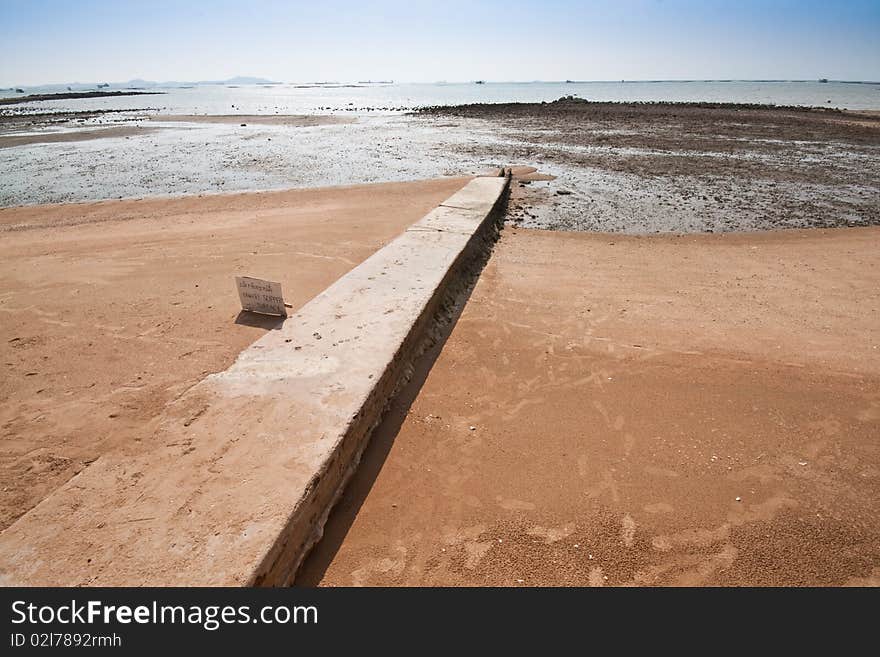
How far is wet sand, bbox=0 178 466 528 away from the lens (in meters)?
3.16

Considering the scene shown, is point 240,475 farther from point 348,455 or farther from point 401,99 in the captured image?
point 401,99

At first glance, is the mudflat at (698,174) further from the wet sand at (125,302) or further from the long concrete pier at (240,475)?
the long concrete pier at (240,475)

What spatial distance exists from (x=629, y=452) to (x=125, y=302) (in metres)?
5.07

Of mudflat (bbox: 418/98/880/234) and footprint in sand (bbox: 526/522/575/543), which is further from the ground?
mudflat (bbox: 418/98/880/234)

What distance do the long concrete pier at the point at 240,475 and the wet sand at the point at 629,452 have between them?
1.18 feet

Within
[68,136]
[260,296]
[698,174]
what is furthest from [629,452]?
[68,136]

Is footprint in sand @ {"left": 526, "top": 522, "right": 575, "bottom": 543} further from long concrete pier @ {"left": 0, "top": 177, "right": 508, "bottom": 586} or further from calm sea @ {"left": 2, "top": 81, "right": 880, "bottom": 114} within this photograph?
calm sea @ {"left": 2, "top": 81, "right": 880, "bottom": 114}

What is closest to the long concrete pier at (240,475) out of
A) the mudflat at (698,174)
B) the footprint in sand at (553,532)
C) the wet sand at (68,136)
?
the footprint in sand at (553,532)

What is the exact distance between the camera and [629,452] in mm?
3221

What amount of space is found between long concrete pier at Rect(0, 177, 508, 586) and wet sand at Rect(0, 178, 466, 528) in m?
0.37

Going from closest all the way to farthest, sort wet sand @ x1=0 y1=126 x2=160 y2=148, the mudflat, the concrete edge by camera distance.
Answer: the concrete edge, the mudflat, wet sand @ x1=0 y1=126 x2=160 y2=148

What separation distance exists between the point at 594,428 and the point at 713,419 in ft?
2.89

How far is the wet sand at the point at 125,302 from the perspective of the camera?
124 inches

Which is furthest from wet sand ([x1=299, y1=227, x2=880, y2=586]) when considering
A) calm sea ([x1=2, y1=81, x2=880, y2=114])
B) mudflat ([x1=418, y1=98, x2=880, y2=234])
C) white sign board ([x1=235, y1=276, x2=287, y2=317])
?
calm sea ([x1=2, y1=81, x2=880, y2=114])
